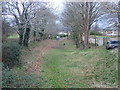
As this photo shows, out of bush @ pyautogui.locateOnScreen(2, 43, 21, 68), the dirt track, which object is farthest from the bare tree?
bush @ pyautogui.locateOnScreen(2, 43, 21, 68)

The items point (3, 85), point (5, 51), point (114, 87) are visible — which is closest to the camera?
point (3, 85)

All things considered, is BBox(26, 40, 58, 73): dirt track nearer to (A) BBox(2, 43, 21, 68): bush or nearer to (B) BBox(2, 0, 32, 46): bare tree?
(A) BBox(2, 43, 21, 68): bush

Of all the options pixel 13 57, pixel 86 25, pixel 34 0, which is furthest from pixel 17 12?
pixel 86 25

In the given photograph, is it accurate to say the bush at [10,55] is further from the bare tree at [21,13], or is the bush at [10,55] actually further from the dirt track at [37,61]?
the bare tree at [21,13]

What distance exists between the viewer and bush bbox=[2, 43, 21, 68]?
496cm

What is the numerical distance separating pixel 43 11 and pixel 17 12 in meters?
1.96

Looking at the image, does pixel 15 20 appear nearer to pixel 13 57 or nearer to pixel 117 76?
pixel 13 57

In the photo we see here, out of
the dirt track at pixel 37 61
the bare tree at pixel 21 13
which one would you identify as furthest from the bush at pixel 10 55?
the bare tree at pixel 21 13

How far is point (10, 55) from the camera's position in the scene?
17.5 ft

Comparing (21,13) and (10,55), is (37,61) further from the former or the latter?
(21,13)

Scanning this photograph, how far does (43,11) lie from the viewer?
10398 millimetres

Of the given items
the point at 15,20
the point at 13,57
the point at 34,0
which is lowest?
the point at 13,57

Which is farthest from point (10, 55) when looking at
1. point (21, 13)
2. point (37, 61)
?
point (21, 13)

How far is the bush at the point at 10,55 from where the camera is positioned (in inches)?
195
